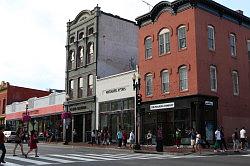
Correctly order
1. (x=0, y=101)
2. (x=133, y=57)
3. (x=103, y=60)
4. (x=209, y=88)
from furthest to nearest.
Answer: (x=0, y=101) < (x=133, y=57) < (x=103, y=60) < (x=209, y=88)

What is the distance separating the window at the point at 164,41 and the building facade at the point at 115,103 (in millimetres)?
4110

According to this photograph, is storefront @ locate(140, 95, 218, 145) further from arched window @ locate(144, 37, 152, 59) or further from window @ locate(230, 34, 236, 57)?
window @ locate(230, 34, 236, 57)

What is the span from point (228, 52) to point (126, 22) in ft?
53.9

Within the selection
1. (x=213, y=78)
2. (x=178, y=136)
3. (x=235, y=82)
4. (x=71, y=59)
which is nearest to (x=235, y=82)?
(x=235, y=82)

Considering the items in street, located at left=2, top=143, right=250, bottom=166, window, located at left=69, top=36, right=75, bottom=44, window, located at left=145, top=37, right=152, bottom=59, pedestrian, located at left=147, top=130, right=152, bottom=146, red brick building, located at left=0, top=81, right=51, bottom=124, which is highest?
window, located at left=69, top=36, right=75, bottom=44

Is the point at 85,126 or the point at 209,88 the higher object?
the point at 209,88

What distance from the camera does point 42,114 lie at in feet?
178

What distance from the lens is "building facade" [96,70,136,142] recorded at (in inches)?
1460

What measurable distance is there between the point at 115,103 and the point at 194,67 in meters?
11.1

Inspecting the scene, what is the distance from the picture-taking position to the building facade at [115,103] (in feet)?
122

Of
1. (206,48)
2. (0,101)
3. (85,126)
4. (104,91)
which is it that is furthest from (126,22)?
(0,101)

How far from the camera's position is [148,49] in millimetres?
36500

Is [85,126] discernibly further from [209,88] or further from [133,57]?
[209,88]

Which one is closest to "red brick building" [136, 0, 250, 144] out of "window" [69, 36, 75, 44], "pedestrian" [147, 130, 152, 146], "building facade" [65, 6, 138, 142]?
"pedestrian" [147, 130, 152, 146]
